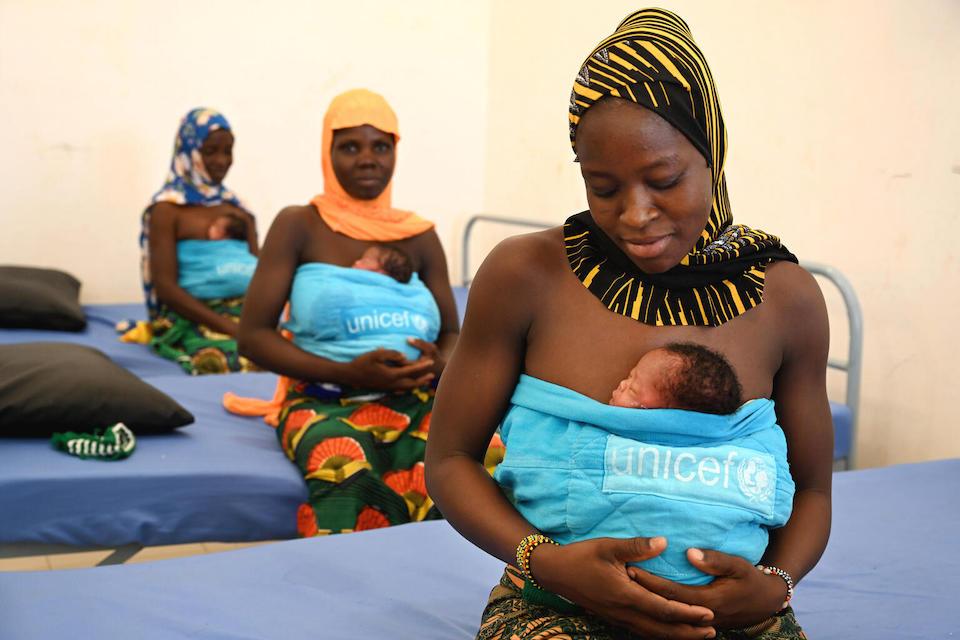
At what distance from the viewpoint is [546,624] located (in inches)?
51.1

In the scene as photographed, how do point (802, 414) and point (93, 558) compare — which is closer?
point (802, 414)

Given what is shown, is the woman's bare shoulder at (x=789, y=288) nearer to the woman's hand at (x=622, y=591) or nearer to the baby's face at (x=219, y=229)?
the woman's hand at (x=622, y=591)

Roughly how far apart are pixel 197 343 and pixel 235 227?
0.66 meters

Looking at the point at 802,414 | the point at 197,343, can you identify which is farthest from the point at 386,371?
the point at 197,343

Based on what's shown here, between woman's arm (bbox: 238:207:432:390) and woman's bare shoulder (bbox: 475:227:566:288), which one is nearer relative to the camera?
woman's bare shoulder (bbox: 475:227:566:288)

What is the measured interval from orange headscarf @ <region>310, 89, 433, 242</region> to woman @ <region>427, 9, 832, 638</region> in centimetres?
160

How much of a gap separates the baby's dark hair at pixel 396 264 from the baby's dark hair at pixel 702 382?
1.69m

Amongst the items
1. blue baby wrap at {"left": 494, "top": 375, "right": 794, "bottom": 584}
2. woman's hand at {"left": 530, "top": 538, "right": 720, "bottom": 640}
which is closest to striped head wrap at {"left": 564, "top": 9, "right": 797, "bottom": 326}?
blue baby wrap at {"left": 494, "top": 375, "right": 794, "bottom": 584}

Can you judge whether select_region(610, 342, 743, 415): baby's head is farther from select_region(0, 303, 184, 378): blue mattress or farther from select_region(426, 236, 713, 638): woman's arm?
select_region(0, 303, 184, 378): blue mattress

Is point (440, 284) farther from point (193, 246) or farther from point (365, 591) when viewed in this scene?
point (193, 246)

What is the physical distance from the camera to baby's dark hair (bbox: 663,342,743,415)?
1.28m

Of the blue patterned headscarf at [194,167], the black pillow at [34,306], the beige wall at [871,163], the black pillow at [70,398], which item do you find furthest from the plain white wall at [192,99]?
the black pillow at [70,398]

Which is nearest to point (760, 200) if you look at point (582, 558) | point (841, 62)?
point (841, 62)

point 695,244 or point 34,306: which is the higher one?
point 695,244
